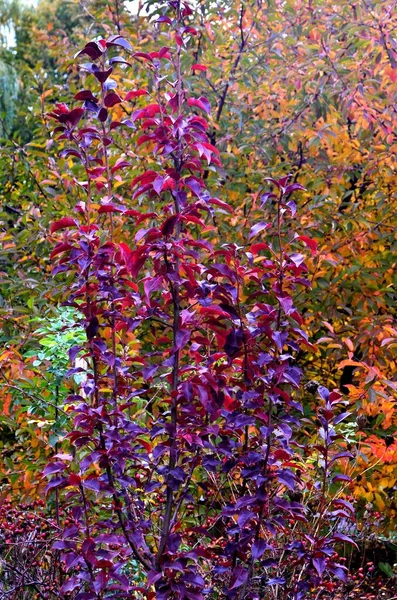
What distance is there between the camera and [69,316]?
9.98 feet

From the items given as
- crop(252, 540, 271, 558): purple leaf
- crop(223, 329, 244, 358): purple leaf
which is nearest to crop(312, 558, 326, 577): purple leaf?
crop(252, 540, 271, 558): purple leaf

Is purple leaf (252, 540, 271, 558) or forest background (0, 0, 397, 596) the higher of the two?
forest background (0, 0, 397, 596)

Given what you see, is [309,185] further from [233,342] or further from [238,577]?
[238,577]

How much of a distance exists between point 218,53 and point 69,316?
2.34 metres

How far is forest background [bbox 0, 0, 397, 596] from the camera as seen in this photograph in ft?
11.7

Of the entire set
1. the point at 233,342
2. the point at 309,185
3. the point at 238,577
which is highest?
the point at 309,185

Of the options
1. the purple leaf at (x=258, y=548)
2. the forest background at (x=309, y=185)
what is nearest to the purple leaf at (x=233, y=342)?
the purple leaf at (x=258, y=548)

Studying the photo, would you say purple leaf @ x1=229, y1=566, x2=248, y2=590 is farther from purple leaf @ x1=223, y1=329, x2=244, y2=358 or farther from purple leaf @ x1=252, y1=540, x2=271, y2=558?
purple leaf @ x1=223, y1=329, x2=244, y2=358

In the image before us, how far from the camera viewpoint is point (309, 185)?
3.99 m

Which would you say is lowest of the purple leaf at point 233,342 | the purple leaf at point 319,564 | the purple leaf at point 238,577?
the purple leaf at point 238,577

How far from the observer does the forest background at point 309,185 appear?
3570 millimetres

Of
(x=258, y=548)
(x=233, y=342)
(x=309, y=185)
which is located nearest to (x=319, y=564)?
(x=258, y=548)

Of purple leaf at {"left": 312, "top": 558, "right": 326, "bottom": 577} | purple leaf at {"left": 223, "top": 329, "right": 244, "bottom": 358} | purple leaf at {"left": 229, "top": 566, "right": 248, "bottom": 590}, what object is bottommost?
purple leaf at {"left": 229, "top": 566, "right": 248, "bottom": 590}

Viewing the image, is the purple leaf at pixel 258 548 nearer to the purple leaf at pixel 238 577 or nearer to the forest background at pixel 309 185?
the purple leaf at pixel 238 577
